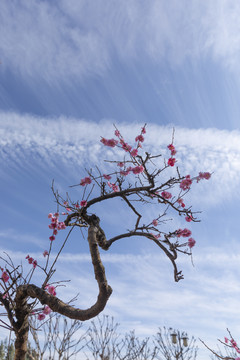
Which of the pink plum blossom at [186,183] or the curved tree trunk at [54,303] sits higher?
the pink plum blossom at [186,183]

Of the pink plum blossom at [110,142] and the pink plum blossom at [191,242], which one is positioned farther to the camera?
the pink plum blossom at [110,142]

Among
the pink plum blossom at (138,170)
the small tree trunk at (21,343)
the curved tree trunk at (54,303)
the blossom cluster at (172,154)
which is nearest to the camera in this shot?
the curved tree trunk at (54,303)

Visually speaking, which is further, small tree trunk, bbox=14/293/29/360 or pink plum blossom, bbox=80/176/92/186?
pink plum blossom, bbox=80/176/92/186

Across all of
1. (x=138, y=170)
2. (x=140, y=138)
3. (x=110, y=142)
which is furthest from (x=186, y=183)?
(x=110, y=142)

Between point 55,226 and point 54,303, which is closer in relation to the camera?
point 54,303

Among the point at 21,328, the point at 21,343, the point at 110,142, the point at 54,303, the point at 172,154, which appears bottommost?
the point at 21,343

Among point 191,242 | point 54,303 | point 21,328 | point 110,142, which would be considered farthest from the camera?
point 110,142

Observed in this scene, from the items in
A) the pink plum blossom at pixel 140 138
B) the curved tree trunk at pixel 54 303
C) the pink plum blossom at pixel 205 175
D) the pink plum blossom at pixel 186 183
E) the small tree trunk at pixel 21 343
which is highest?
the pink plum blossom at pixel 140 138

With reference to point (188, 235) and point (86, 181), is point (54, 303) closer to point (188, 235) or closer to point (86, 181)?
point (86, 181)

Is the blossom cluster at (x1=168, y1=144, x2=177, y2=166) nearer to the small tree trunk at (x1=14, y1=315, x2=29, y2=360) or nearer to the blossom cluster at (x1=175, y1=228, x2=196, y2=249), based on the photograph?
the blossom cluster at (x1=175, y1=228, x2=196, y2=249)

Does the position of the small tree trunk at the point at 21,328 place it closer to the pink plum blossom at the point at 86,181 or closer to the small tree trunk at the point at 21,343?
the small tree trunk at the point at 21,343

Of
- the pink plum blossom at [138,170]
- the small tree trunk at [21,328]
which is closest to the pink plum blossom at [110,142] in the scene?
the pink plum blossom at [138,170]

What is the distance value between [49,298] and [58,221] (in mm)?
1938

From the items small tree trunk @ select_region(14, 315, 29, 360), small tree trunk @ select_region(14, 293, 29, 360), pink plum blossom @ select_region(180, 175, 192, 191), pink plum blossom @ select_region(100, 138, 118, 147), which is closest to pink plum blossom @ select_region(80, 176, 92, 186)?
pink plum blossom @ select_region(100, 138, 118, 147)
